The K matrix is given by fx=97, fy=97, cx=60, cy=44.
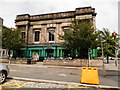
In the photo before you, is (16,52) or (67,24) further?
(16,52)

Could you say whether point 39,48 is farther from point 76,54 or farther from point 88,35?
point 88,35

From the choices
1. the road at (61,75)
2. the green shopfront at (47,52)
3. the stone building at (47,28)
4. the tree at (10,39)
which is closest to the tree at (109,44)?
the green shopfront at (47,52)

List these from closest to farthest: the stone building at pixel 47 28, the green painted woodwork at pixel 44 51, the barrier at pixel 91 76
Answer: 1. the barrier at pixel 91 76
2. the green painted woodwork at pixel 44 51
3. the stone building at pixel 47 28

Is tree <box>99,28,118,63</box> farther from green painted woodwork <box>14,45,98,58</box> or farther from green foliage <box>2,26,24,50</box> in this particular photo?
green foliage <box>2,26,24,50</box>

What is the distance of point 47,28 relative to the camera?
25.3 meters

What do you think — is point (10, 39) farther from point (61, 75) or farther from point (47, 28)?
point (61, 75)

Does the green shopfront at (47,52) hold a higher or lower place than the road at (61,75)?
higher

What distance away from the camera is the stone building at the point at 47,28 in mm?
23166

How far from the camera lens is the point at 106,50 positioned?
22.1 meters

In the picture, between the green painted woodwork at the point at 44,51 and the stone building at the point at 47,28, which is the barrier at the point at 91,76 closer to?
the green painted woodwork at the point at 44,51

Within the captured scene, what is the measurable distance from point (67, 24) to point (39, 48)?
9277 mm

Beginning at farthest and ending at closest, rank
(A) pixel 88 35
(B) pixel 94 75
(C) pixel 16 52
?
1. (C) pixel 16 52
2. (A) pixel 88 35
3. (B) pixel 94 75

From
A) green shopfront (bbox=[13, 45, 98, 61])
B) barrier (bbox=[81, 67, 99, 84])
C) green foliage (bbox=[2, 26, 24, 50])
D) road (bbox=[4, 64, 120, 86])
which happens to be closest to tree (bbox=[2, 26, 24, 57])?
green foliage (bbox=[2, 26, 24, 50])

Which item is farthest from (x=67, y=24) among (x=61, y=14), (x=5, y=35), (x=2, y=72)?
(x=2, y=72)
